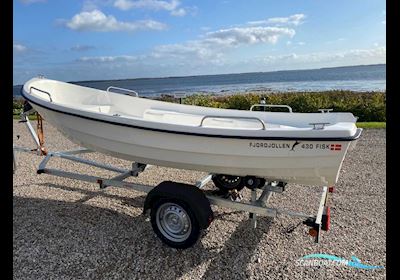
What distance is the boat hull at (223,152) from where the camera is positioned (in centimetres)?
301

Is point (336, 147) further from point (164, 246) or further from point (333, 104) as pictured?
point (333, 104)

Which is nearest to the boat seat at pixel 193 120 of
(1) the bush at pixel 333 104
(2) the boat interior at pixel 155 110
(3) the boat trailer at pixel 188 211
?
(2) the boat interior at pixel 155 110

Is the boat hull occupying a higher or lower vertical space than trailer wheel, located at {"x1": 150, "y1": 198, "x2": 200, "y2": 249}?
higher

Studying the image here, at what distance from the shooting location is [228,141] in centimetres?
318

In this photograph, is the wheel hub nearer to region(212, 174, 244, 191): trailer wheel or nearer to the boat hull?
the boat hull

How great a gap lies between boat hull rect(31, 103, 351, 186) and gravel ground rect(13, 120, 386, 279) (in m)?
0.76

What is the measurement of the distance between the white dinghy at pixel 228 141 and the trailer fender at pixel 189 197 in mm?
256

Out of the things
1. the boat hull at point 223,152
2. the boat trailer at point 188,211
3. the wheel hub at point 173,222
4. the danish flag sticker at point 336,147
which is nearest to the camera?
the danish flag sticker at point 336,147

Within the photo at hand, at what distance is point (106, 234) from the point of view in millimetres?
3744

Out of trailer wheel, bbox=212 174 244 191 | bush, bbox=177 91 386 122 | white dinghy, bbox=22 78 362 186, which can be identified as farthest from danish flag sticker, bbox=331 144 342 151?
bush, bbox=177 91 386 122

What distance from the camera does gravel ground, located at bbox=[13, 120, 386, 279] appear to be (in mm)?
3105

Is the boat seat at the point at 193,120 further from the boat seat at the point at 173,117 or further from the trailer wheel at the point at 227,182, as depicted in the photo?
the trailer wheel at the point at 227,182
